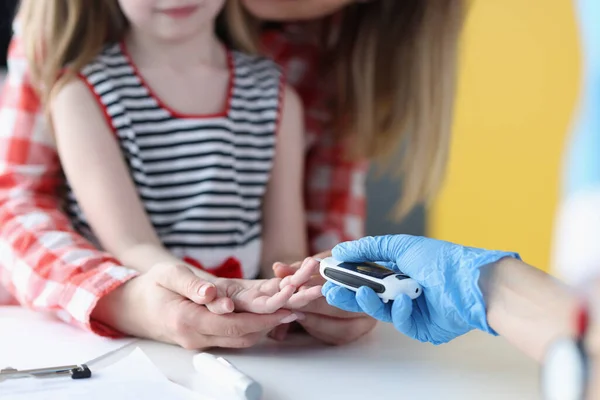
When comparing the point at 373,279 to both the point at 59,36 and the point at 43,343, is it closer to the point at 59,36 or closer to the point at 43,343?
the point at 43,343

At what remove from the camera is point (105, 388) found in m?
0.52

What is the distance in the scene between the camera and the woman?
75 cm

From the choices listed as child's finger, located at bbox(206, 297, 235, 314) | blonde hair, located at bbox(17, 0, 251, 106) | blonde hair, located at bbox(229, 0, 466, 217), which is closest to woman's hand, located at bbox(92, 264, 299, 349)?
child's finger, located at bbox(206, 297, 235, 314)

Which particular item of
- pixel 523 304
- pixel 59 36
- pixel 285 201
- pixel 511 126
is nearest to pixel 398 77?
pixel 285 201

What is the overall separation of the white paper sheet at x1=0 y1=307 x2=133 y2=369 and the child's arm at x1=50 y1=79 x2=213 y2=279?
0.10m

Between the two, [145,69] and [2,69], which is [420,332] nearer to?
[145,69]

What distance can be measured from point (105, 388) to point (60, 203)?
1.30 ft

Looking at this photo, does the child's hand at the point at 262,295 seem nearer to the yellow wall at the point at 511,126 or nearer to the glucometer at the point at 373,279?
the glucometer at the point at 373,279

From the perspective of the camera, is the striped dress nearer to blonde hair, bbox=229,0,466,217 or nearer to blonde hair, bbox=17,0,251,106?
blonde hair, bbox=17,0,251,106

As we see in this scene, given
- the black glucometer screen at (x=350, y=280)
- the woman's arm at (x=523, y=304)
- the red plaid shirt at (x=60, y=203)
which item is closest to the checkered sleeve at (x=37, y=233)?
→ the red plaid shirt at (x=60, y=203)

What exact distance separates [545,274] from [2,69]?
3.11ft

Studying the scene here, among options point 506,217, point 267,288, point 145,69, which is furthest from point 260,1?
point 506,217

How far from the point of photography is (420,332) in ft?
1.91

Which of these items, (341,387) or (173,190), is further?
(173,190)
